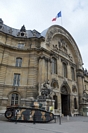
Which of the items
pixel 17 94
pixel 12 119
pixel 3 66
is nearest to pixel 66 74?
pixel 17 94

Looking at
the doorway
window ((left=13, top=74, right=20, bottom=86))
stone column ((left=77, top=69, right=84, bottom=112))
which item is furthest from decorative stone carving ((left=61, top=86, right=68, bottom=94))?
window ((left=13, top=74, right=20, bottom=86))

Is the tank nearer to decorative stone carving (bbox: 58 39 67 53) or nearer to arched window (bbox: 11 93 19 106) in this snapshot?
arched window (bbox: 11 93 19 106)

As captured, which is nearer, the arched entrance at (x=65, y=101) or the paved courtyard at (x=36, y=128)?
the paved courtyard at (x=36, y=128)

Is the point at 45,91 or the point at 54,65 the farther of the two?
the point at 54,65

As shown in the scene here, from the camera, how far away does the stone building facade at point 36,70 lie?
19547 millimetres

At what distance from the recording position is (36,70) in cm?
2114

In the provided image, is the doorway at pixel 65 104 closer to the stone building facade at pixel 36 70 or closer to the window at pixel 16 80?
the stone building facade at pixel 36 70

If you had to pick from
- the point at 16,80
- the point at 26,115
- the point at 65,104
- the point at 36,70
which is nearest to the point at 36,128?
the point at 26,115

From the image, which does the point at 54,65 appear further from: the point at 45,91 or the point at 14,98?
the point at 14,98

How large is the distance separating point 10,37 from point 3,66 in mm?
6375

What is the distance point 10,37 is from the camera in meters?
23.0

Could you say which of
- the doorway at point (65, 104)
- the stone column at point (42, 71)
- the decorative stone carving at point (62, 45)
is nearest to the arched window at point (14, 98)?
the stone column at point (42, 71)

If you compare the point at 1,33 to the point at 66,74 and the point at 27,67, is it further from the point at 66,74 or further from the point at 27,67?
the point at 66,74

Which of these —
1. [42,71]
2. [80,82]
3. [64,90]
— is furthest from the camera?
[80,82]
